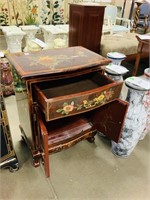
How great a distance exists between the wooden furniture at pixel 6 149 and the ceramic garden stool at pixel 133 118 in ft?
2.38

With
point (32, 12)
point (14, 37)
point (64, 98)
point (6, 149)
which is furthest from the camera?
point (32, 12)

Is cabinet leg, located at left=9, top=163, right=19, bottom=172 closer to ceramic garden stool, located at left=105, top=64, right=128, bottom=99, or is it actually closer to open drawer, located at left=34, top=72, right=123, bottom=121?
open drawer, located at left=34, top=72, right=123, bottom=121

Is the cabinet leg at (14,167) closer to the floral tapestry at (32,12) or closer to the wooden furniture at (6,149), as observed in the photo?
the wooden furniture at (6,149)

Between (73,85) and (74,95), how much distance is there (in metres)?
0.30

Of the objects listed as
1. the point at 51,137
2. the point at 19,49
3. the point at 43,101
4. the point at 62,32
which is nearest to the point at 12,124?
the point at 51,137

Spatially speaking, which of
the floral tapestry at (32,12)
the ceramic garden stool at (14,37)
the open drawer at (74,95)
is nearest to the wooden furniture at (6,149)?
the open drawer at (74,95)

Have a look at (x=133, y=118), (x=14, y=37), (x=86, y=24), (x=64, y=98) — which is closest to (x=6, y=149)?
(x=64, y=98)

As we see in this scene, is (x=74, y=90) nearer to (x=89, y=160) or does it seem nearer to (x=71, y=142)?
(x=71, y=142)

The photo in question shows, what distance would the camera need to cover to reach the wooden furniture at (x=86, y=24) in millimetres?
1693

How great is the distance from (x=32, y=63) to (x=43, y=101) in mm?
237

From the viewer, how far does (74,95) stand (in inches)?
31.6

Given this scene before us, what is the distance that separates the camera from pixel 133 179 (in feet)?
3.80

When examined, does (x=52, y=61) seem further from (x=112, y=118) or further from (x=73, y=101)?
(x=112, y=118)

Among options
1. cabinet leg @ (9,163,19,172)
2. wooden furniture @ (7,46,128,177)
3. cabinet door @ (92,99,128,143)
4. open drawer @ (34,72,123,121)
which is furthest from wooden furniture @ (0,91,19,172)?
cabinet door @ (92,99,128,143)
